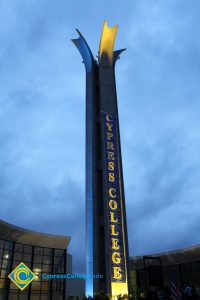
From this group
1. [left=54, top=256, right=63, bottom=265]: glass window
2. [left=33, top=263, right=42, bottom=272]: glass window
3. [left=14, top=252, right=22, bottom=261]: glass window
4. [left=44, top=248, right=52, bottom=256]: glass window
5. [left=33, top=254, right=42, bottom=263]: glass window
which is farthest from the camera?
[left=54, top=256, right=63, bottom=265]: glass window

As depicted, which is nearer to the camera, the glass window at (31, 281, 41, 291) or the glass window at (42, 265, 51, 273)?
the glass window at (31, 281, 41, 291)

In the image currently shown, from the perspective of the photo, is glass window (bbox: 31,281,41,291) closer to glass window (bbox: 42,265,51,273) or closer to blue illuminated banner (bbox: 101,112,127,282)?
glass window (bbox: 42,265,51,273)

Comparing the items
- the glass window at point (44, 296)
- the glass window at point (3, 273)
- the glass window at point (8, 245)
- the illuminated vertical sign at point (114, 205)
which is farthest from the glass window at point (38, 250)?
the illuminated vertical sign at point (114, 205)

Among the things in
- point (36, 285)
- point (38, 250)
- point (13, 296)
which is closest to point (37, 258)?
point (38, 250)

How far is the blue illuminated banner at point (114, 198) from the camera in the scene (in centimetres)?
3967

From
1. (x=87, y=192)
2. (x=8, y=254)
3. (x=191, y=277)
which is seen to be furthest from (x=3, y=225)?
(x=191, y=277)

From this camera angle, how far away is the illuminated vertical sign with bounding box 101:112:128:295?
39125 mm

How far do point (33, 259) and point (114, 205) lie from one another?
20.4m

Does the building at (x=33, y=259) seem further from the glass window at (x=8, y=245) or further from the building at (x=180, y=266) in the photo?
the building at (x=180, y=266)

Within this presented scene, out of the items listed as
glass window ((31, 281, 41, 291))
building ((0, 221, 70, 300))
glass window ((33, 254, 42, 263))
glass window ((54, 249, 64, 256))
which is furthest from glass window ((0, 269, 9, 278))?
glass window ((54, 249, 64, 256))

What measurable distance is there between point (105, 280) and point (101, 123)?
20233 millimetres

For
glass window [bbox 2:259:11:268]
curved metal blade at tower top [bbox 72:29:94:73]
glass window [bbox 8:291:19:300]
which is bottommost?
glass window [bbox 8:291:19:300]

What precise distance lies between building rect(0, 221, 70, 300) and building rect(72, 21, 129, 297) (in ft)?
42.3

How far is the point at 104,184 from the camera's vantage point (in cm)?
4312
